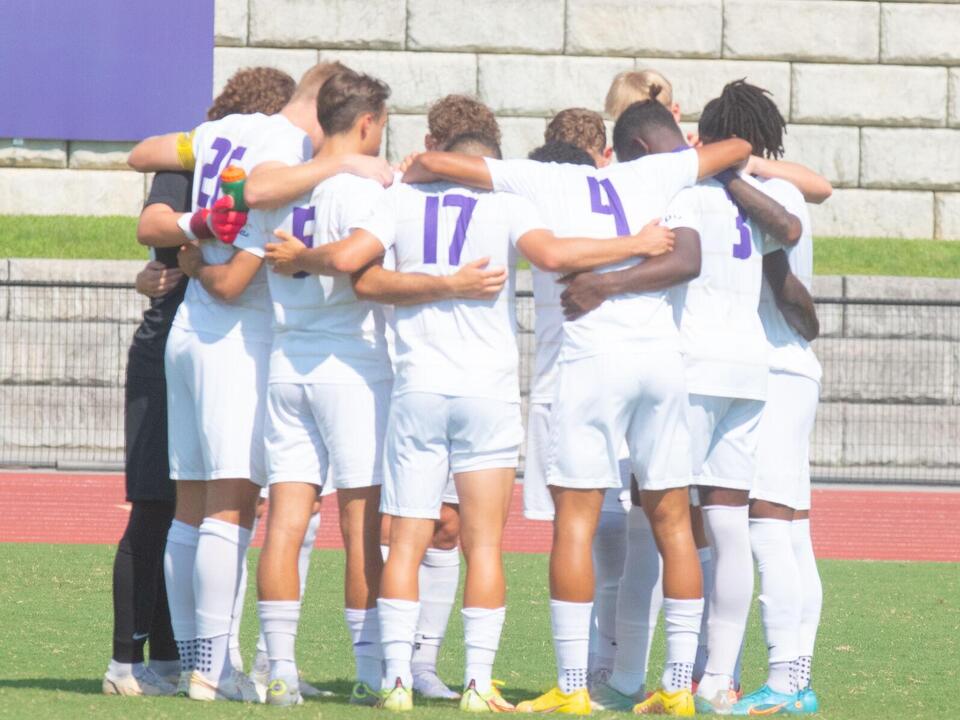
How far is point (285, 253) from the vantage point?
193 inches

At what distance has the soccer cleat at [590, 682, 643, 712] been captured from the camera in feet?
17.2

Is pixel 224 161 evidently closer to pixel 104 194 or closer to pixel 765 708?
pixel 765 708

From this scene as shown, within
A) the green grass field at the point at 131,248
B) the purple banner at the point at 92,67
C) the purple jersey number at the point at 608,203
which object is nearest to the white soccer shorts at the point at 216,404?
the purple jersey number at the point at 608,203

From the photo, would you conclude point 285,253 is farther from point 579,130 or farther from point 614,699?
point 614,699

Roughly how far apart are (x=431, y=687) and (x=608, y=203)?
66.1 inches

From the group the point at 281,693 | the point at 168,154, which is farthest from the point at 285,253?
the point at 281,693

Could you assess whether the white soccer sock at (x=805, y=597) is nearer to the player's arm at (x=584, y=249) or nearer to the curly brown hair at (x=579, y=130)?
the player's arm at (x=584, y=249)

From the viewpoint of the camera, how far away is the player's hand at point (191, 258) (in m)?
5.12

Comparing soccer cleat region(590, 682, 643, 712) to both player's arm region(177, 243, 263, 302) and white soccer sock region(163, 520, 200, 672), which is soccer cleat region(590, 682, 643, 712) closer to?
white soccer sock region(163, 520, 200, 672)

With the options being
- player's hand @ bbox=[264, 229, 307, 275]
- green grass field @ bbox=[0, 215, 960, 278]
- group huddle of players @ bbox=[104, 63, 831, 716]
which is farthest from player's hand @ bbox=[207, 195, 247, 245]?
green grass field @ bbox=[0, 215, 960, 278]

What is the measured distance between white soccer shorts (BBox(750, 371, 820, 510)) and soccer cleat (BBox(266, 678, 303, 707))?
1.58 metres

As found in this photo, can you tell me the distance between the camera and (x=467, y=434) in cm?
490

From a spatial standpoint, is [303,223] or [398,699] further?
[303,223]

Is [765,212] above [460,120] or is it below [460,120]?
below
